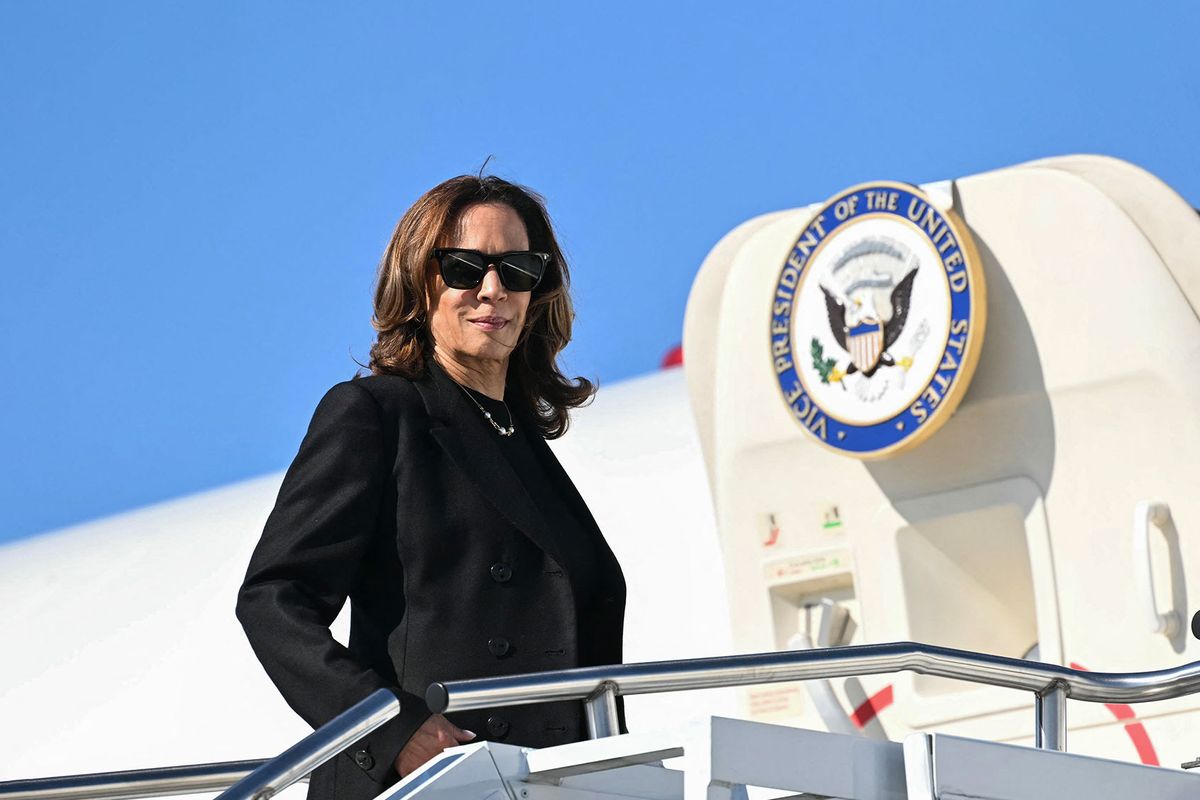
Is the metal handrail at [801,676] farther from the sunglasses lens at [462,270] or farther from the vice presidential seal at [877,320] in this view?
the vice presidential seal at [877,320]

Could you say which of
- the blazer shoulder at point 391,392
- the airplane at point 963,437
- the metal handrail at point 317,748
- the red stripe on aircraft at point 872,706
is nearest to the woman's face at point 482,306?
the blazer shoulder at point 391,392

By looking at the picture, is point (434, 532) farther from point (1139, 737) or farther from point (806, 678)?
point (1139, 737)

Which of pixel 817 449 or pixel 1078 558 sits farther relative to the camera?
pixel 817 449

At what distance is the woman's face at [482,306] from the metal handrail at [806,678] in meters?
0.66

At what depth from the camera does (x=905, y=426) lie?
7676mm

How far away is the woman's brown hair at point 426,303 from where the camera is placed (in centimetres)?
351

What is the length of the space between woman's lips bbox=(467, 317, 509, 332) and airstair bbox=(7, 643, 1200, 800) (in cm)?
67

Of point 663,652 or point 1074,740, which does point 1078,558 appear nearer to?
point 1074,740

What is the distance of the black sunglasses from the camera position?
3.46m

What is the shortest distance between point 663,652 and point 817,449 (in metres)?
3.88

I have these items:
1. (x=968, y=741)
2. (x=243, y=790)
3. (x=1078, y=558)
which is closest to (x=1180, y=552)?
(x=1078, y=558)

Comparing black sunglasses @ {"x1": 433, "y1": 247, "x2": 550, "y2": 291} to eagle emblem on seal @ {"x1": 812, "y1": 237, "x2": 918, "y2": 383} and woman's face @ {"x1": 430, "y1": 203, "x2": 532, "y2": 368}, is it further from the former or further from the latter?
eagle emblem on seal @ {"x1": 812, "y1": 237, "x2": 918, "y2": 383}

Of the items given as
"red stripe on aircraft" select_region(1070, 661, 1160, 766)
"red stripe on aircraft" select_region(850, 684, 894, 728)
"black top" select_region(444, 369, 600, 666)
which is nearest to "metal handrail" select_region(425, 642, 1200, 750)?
"black top" select_region(444, 369, 600, 666)

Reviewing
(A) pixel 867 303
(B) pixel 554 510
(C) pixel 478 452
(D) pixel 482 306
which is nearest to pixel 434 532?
(C) pixel 478 452
